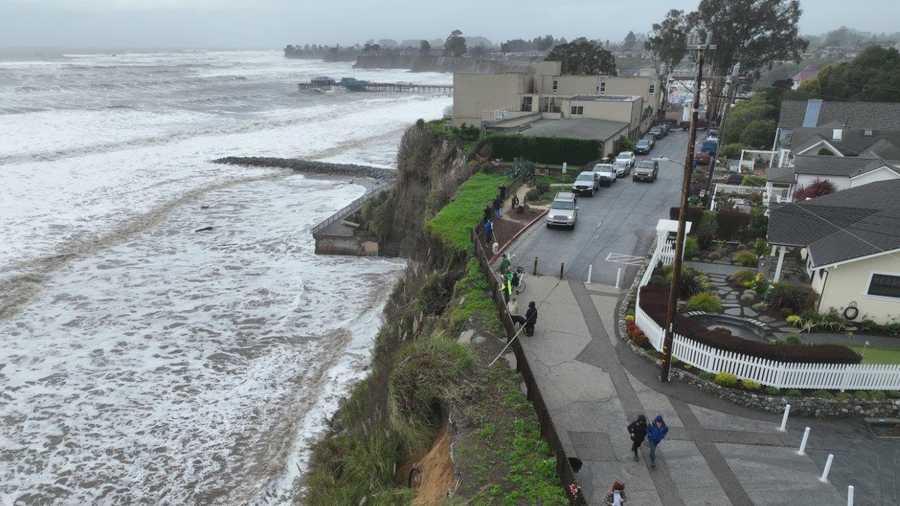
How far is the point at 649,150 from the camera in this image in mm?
49281

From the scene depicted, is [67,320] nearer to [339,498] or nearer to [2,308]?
[2,308]

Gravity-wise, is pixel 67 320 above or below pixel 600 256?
below

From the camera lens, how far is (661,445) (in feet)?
39.8

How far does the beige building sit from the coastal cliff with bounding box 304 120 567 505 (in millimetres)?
31560

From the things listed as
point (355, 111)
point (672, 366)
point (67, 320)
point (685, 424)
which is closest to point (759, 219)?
point (672, 366)

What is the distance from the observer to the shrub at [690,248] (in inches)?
922

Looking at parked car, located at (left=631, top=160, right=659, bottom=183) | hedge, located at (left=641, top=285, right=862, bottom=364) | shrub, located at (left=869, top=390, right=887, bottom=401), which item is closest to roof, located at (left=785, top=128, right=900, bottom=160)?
parked car, located at (left=631, top=160, right=659, bottom=183)

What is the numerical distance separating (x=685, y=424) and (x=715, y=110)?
2682 inches

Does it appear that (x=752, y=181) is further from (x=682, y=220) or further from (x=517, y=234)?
(x=682, y=220)

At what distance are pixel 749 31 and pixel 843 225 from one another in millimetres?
60762

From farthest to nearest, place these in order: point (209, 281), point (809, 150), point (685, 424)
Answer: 1. point (809, 150)
2. point (209, 281)
3. point (685, 424)

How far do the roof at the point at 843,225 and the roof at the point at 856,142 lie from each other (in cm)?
1359

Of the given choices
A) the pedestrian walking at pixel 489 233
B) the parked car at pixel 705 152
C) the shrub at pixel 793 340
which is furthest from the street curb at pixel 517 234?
→ the parked car at pixel 705 152

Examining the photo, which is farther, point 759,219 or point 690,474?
point 759,219
